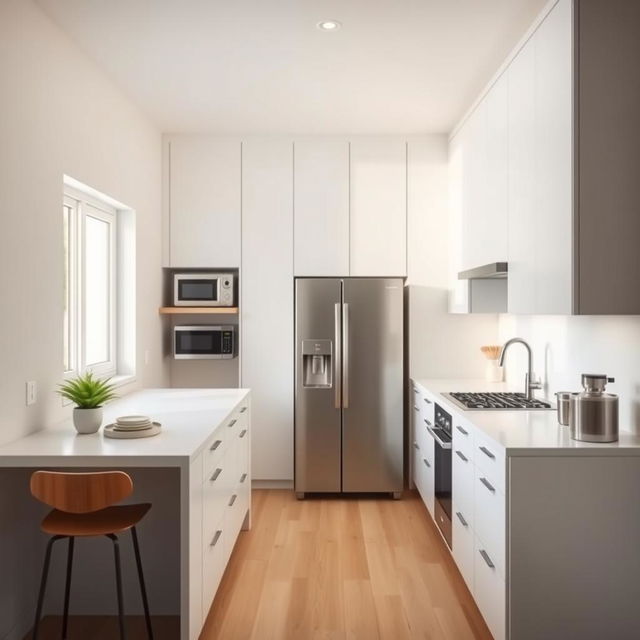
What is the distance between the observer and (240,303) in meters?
4.62

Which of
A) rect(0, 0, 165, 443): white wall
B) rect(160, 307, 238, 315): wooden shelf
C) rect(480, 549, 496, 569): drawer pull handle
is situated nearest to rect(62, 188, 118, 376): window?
rect(0, 0, 165, 443): white wall

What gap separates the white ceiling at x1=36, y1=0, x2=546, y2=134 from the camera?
2.68 m

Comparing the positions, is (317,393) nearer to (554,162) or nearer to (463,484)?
(463,484)

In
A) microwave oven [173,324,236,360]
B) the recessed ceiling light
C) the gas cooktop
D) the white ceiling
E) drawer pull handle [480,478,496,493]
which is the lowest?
drawer pull handle [480,478,496,493]

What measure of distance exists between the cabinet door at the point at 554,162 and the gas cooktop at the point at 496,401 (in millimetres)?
718

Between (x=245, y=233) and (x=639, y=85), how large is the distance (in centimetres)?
293

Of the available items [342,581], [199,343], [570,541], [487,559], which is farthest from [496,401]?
[199,343]

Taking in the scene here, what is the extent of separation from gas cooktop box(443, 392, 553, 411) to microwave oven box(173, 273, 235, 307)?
1838mm

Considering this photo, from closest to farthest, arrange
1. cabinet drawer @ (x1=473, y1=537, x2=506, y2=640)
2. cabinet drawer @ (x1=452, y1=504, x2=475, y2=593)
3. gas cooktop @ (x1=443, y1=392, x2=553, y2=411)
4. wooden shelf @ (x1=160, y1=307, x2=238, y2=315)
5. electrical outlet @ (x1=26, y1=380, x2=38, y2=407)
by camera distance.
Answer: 1. cabinet drawer @ (x1=473, y1=537, x2=506, y2=640)
2. electrical outlet @ (x1=26, y1=380, x2=38, y2=407)
3. cabinet drawer @ (x1=452, y1=504, x2=475, y2=593)
4. gas cooktop @ (x1=443, y1=392, x2=553, y2=411)
5. wooden shelf @ (x1=160, y1=307, x2=238, y2=315)

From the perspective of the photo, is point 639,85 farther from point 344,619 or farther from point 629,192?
point 344,619

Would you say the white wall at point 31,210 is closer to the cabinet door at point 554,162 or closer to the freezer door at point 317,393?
the freezer door at point 317,393

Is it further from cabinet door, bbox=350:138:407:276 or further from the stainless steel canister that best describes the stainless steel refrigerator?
the stainless steel canister

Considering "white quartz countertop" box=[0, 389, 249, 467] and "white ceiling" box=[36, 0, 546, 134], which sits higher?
"white ceiling" box=[36, 0, 546, 134]

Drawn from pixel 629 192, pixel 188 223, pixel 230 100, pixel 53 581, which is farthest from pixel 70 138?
pixel 629 192
